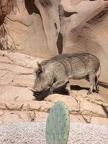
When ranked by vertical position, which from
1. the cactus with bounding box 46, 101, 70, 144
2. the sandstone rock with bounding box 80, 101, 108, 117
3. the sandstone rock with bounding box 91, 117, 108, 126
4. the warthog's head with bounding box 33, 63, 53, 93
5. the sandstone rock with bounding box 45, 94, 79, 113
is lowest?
the sandstone rock with bounding box 91, 117, 108, 126

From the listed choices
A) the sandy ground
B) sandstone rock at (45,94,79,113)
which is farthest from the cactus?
sandstone rock at (45,94,79,113)

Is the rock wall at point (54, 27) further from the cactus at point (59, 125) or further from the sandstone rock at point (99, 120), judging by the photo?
the cactus at point (59, 125)

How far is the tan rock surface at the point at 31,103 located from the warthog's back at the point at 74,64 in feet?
1.20

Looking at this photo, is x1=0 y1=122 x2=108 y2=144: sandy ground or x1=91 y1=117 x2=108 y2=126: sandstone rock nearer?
x1=0 y1=122 x2=108 y2=144: sandy ground

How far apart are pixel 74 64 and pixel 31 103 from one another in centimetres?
132

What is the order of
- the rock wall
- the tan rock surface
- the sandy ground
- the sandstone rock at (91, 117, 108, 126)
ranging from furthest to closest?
the rock wall
the sandstone rock at (91, 117, 108, 126)
the tan rock surface
the sandy ground

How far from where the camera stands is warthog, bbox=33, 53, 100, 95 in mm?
7789

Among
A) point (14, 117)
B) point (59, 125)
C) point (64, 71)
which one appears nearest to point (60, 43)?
point (64, 71)

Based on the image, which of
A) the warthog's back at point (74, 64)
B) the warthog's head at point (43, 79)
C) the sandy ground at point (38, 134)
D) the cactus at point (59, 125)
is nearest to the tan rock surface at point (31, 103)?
the warthog's head at point (43, 79)

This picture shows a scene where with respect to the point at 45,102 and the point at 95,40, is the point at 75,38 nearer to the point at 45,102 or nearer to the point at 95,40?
the point at 95,40

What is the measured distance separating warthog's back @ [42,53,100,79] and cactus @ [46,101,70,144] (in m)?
3.65

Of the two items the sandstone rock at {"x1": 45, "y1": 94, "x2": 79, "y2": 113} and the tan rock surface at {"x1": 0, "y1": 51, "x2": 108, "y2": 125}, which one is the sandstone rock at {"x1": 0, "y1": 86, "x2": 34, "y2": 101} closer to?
the tan rock surface at {"x1": 0, "y1": 51, "x2": 108, "y2": 125}

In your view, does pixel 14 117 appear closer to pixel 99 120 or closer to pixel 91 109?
pixel 91 109

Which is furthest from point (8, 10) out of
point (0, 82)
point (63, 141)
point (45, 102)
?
point (63, 141)
